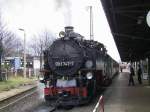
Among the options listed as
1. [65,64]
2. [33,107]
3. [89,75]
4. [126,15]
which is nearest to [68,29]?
[65,64]

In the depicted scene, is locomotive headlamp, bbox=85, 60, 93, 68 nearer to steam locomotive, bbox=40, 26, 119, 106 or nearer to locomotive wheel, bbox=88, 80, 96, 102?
steam locomotive, bbox=40, 26, 119, 106

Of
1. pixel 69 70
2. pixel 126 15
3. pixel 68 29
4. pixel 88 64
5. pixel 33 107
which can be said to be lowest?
pixel 33 107

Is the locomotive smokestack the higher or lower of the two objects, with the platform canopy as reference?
lower

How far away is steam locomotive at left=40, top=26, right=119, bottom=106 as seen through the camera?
21781 mm

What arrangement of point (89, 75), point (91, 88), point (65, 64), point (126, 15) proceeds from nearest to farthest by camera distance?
1. point (89, 75)
2. point (65, 64)
3. point (91, 88)
4. point (126, 15)

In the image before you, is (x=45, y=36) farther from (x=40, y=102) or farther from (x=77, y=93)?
(x=77, y=93)

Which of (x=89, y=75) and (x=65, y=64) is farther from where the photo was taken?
(x=65, y=64)

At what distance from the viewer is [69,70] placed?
2259 cm

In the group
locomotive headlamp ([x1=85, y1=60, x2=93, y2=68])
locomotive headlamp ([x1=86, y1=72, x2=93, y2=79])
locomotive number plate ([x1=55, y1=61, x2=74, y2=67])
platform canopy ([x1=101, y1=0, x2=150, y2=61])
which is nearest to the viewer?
platform canopy ([x1=101, y1=0, x2=150, y2=61])

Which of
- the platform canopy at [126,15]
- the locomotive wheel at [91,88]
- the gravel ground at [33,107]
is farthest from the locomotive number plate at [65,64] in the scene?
the platform canopy at [126,15]

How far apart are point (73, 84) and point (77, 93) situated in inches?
20.3

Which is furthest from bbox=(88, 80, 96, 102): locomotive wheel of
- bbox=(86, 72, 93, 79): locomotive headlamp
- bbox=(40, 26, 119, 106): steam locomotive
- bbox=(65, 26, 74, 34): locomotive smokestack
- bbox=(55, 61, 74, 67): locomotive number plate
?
bbox=(65, 26, 74, 34): locomotive smokestack

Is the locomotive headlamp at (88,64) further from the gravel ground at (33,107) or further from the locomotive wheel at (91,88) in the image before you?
the gravel ground at (33,107)

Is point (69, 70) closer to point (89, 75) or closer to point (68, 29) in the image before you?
point (89, 75)
